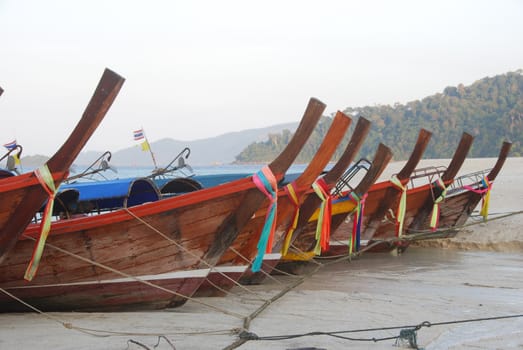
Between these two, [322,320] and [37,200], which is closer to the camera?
[37,200]

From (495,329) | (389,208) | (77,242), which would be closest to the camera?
(495,329)

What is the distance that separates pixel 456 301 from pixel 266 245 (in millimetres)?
2154

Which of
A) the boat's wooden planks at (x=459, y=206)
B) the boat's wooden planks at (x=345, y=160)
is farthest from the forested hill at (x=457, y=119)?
the boat's wooden planks at (x=345, y=160)

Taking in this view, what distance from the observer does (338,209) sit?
27.7 ft

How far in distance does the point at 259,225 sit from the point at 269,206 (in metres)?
0.51

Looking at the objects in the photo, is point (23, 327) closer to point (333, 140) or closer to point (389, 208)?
point (333, 140)

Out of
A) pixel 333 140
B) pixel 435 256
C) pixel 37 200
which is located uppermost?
pixel 333 140

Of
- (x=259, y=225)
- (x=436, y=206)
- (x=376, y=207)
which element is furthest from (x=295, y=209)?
(x=436, y=206)

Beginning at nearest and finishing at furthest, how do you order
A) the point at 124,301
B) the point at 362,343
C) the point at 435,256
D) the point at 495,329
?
the point at 362,343, the point at 495,329, the point at 124,301, the point at 435,256

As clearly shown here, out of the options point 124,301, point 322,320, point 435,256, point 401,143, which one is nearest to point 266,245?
point 322,320

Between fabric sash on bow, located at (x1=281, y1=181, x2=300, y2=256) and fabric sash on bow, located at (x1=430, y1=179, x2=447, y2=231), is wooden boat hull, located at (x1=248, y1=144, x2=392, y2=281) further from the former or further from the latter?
fabric sash on bow, located at (x1=430, y1=179, x2=447, y2=231)

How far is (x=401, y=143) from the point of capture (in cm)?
5100

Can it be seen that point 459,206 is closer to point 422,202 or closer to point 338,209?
point 422,202

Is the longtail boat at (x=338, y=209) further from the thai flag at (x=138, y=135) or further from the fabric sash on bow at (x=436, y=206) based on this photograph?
the thai flag at (x=138, y=135)
